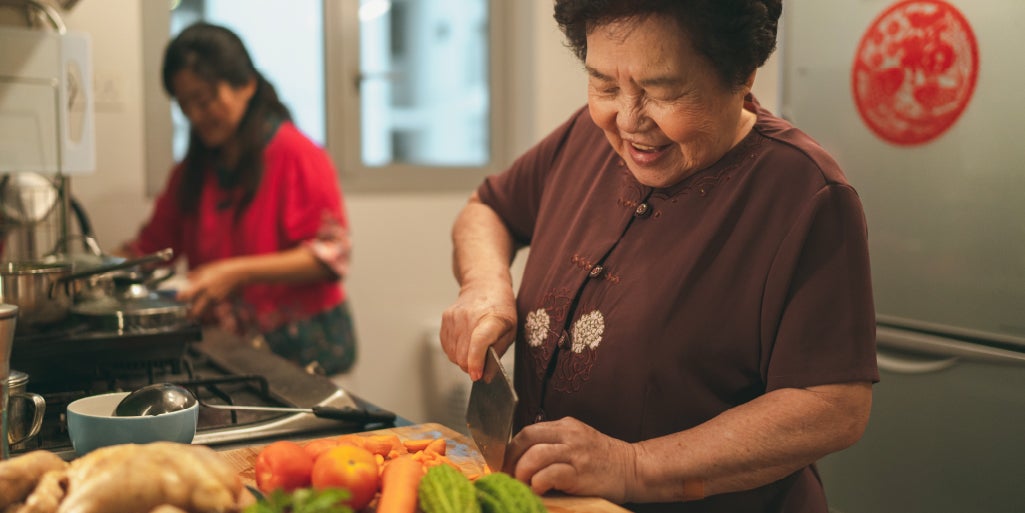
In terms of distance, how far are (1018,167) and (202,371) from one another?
1545 millimetres

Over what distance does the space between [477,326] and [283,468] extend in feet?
1.13

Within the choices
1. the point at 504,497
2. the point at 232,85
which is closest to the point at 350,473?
the point at 504,497

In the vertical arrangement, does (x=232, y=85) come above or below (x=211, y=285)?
above

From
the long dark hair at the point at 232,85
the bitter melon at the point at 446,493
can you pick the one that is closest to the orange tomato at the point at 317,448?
the bitter melon at the point at 446,493

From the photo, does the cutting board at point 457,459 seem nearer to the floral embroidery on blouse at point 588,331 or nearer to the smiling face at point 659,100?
the floral embroidery on blouse at point 588,331

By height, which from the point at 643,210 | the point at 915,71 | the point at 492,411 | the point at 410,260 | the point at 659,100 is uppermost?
the point at 915,71

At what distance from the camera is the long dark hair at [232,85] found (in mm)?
2346

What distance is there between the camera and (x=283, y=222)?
242 cm

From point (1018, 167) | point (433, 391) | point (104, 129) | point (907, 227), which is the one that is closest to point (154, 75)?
point (104, 129)

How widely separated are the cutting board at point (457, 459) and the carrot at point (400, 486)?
14 cm

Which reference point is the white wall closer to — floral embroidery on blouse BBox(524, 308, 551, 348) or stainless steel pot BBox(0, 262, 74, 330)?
stainless steel pot BBox(0, 262, 74, 330)

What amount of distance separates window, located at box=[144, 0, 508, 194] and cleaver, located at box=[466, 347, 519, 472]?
2.09m

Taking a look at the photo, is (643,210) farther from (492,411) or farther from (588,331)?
(492,411)

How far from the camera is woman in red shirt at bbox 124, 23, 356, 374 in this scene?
2357 mm
